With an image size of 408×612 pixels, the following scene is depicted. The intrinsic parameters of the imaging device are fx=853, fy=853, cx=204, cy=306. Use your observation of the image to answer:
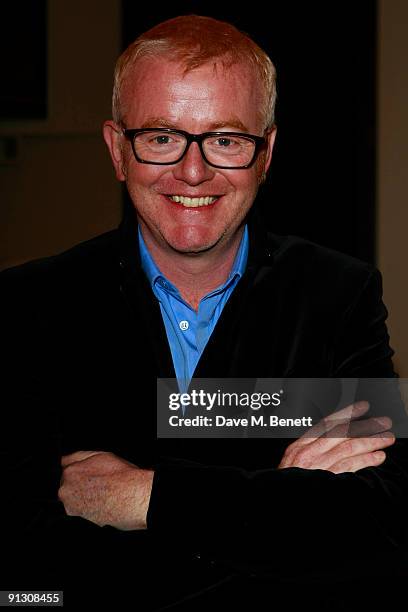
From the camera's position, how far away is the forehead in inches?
62.2

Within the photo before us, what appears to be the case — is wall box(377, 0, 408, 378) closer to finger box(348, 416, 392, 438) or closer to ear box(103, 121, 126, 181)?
finger box(348, 416, 392, 438)

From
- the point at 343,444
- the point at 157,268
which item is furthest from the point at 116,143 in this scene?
the point at 343,444

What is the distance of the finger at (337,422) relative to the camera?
1.65 metres

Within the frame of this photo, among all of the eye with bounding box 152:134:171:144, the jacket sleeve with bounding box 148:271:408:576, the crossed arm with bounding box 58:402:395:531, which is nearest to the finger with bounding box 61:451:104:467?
the crossed arm with bounding box 58:402:395:531

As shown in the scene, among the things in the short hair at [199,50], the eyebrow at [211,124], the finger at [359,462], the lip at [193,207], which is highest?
the short hair at [199,50]

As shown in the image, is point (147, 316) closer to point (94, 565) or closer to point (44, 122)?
point (94, 565)

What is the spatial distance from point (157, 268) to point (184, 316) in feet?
0.38

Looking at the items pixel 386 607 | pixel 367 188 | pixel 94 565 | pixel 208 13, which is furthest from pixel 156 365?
pixel 208 13

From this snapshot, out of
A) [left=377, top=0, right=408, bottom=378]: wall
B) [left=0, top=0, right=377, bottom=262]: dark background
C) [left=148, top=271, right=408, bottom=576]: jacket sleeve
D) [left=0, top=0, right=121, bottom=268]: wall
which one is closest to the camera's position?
[left=148, top=271, right=408, bottom=576]: jacket sleeve

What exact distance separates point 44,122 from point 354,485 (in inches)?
119

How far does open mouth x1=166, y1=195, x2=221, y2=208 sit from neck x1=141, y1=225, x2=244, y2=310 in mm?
97

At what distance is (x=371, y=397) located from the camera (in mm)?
1678

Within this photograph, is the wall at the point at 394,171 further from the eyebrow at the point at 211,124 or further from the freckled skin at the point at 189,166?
the eyebrow at the point at 211,124

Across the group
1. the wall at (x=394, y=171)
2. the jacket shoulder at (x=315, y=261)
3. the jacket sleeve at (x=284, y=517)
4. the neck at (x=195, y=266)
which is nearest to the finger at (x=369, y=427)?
the jacket sleeve at (x=284, y=517)
